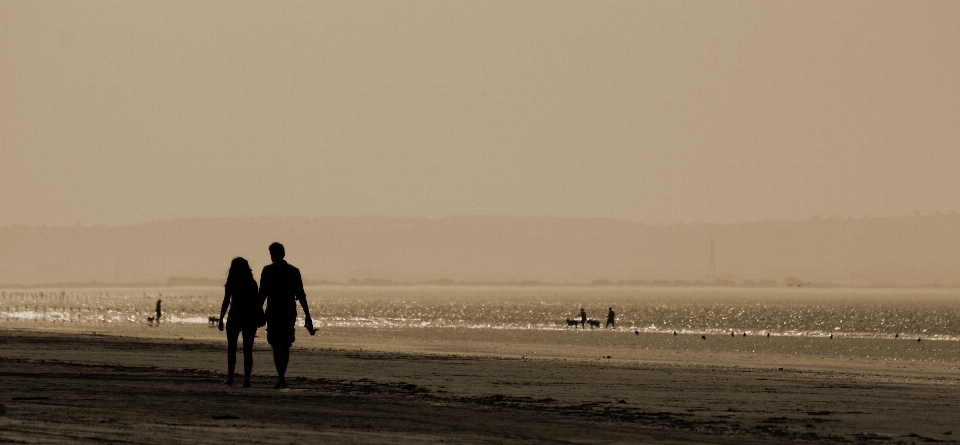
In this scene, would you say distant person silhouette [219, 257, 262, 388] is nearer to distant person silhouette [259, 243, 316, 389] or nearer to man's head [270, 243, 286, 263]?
distant person silhouette [259, 243, 316, 389]

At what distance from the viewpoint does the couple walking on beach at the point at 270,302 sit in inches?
648

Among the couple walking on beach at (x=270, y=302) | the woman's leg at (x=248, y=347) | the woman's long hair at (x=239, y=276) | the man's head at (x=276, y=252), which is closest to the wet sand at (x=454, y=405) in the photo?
the woman's leg at (x=248, y=347)

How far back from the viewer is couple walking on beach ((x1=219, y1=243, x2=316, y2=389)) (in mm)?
16469

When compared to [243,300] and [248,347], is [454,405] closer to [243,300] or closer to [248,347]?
[248,347]

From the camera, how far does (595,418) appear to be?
48.0 ft

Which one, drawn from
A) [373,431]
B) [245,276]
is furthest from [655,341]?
[373,431]

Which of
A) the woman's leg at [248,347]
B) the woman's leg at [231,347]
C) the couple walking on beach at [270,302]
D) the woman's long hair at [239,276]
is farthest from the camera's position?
the woman's leg at [231,347]

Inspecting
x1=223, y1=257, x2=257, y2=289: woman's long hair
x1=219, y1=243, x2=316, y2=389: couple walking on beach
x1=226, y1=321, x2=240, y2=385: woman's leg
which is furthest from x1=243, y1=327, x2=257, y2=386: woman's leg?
x1=223, y1=257, x2=257, y2=289: woman's long hair

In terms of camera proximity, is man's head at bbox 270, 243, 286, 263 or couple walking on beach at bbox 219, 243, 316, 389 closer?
man's head at bbox 270, 243, 286, 263

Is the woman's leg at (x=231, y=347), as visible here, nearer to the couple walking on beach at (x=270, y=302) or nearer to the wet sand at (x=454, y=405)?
the couple walking on beach at (x=270, y=302)

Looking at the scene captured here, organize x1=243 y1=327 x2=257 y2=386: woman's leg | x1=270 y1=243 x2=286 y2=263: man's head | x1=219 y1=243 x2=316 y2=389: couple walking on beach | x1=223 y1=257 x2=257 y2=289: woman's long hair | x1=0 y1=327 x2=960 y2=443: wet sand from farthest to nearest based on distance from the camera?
x1=223 y1=257 x2=257 y2=289: woman's long hair → x1=243 y1=327 x2=257 y2=386: woman's leg → x1=219 y1=243 x2=316 y2=389: couple walking on beach → x1=270 y1=243 x2=286 y2=263: man's head → x1=0 y1=327 x2=960 y2=443: wet sand

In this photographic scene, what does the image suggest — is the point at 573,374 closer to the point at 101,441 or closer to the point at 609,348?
the point at 101,441

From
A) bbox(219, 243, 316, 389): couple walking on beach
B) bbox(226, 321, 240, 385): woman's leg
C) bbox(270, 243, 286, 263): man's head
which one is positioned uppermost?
bbox(270, 243, 286, 263): man's head

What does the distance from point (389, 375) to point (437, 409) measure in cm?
934
